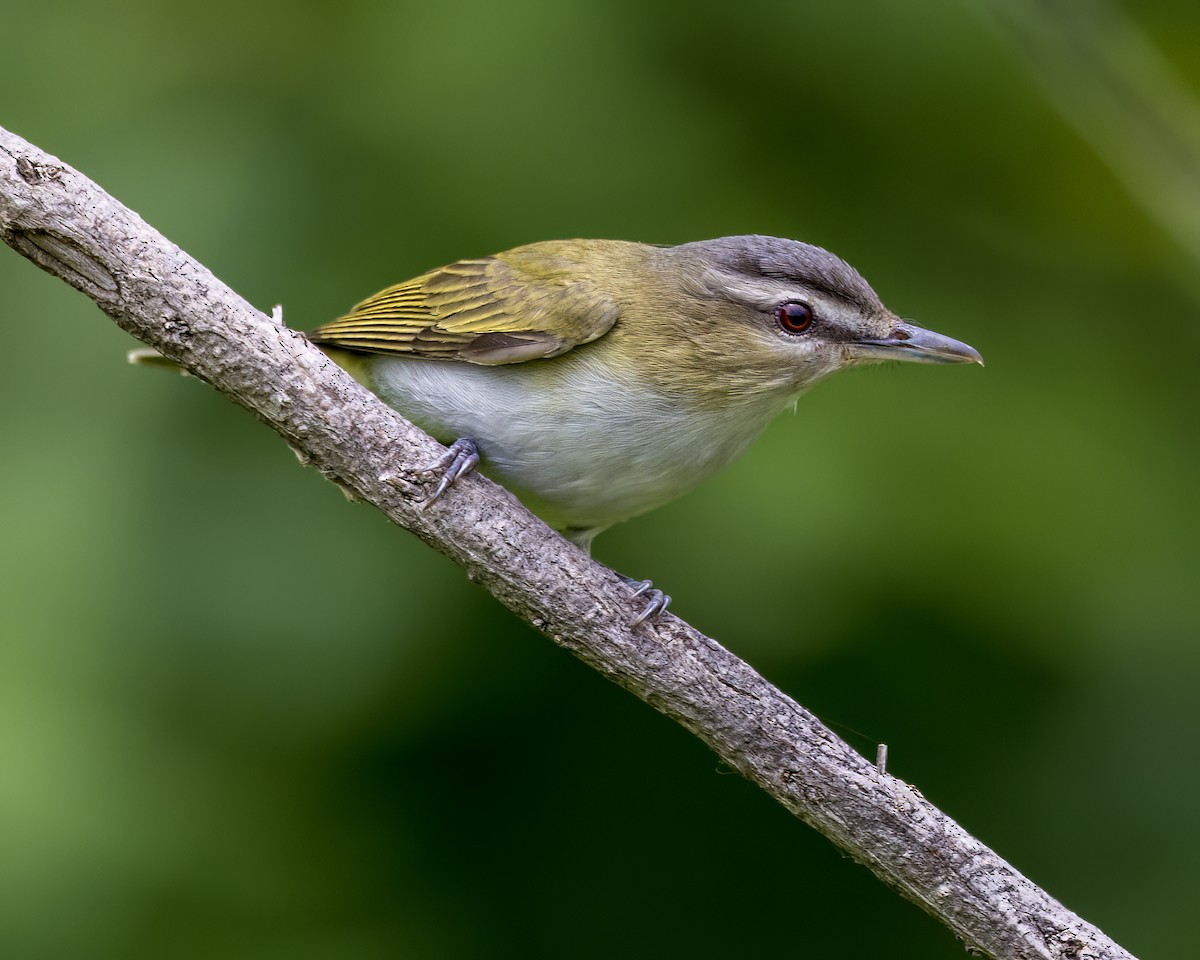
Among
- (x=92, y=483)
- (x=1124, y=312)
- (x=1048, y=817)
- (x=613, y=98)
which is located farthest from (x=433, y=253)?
(x=1048, y=817)

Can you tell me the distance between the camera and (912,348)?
3926 millimetres

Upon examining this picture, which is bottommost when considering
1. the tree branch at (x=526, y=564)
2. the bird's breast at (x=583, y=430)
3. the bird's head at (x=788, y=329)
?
the tree branch at (x=526, y=564)

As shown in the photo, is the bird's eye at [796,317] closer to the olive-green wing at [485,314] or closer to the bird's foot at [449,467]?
the olive-green wing at [485,314]

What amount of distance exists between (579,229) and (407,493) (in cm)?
202

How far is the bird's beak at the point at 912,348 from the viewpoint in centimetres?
392

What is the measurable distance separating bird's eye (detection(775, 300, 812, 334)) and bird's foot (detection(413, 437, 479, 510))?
3.51 ft

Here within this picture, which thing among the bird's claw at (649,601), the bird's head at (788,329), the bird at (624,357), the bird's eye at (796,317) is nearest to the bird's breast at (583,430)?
the bird at (624,357)

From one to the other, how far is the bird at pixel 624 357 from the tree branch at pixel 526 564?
0.44 m

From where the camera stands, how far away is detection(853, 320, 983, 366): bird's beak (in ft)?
12.9

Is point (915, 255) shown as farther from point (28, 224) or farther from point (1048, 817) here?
point (28, 224)

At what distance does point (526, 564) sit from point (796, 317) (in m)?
1.27

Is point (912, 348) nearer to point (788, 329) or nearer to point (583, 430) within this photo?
point (788, 329)

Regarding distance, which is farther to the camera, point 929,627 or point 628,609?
point 929,627

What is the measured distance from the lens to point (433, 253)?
482 centimetres
